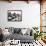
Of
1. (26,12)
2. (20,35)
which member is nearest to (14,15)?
(26,12)

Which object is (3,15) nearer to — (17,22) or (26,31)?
(17,22)

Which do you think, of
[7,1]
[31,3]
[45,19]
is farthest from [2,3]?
[45,19]

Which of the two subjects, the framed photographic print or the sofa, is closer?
the sofa

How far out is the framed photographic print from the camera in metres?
6.32

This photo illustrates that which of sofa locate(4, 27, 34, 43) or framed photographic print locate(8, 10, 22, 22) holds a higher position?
framed photographic print locate(8, 10, 22, 22)

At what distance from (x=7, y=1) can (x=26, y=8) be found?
1153mm

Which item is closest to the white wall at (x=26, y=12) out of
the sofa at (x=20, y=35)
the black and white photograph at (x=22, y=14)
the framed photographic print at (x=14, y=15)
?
the black and white photograph at (x=22, y=14)

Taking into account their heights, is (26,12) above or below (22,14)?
above

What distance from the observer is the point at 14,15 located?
639 cm

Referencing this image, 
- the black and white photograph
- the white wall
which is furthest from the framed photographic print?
the white wall

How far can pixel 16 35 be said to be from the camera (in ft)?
14.7

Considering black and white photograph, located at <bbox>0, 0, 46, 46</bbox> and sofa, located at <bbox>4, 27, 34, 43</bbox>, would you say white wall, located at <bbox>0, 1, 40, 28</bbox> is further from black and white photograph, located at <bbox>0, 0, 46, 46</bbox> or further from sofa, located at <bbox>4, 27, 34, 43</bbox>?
sofa, located at <bbox>4, 27, 34, 43</bbox>

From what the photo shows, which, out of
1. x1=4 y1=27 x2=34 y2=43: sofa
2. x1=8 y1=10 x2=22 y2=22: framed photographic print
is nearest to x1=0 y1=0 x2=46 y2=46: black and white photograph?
x1=8 y1=10 x2=22 y2=22: framed photographic print

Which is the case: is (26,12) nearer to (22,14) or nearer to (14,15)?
(22,14)
